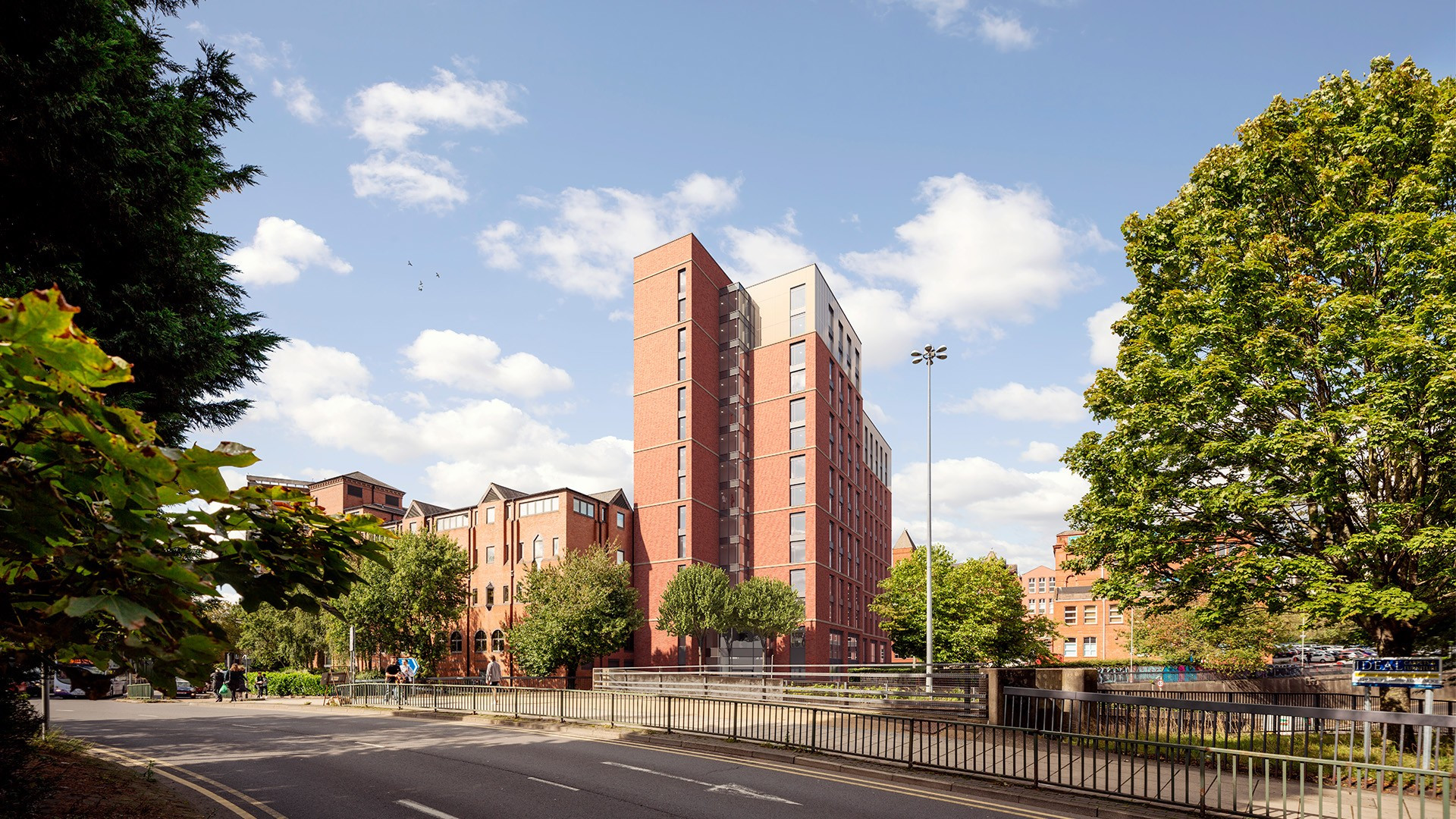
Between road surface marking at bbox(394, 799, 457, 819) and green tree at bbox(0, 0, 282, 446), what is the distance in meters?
6.55

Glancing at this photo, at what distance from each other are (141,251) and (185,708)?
29540 mm

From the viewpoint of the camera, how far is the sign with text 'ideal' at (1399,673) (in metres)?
12.7

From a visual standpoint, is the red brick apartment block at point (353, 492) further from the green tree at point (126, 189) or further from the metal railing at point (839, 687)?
the green tree at point (126, 189)

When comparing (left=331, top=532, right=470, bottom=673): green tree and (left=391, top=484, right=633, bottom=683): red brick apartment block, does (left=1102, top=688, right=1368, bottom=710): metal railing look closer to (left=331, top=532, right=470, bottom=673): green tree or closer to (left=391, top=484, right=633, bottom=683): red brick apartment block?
(left=391, top=484, right=633, bottom=683): red brick apartment block

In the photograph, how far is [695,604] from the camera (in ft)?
151

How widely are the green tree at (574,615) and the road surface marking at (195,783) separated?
25.6 metres

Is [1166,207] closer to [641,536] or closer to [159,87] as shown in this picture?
[159,87]

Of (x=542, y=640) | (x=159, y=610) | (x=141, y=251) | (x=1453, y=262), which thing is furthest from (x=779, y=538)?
(x=159, y=610)

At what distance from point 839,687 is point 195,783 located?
63.6ft

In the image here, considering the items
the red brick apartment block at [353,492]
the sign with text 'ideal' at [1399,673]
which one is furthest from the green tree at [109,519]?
the red brick apartment block at [353,492]

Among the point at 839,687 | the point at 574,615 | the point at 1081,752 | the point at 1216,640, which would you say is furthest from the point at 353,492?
the point at 1081,752

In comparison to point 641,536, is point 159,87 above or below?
above

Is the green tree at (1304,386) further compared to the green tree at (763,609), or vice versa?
the green tree at (763,609)

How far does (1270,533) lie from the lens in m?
Result: 18.7
